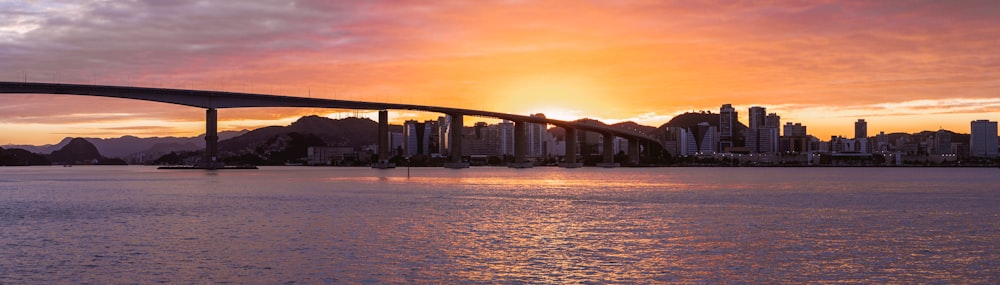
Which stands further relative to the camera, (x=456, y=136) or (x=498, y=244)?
(x=456, y=136)

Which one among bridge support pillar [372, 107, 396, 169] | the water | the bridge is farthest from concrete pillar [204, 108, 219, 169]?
the water

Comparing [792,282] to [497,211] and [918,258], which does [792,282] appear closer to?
[918,258]

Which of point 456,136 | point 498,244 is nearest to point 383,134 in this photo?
point 456,136

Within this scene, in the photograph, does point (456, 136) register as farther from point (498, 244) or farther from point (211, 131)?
point (498, 244)

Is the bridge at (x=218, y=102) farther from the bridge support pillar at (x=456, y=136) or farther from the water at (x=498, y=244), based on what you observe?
the water at (x=498, y=244)

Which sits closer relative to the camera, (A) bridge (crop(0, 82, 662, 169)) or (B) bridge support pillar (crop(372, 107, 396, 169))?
(A) bridge (crop(0, 82, 662, 169))

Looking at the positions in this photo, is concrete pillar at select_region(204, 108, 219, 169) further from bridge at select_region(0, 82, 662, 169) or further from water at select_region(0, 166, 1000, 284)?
water at select_region(0, 166, 1000, 284)

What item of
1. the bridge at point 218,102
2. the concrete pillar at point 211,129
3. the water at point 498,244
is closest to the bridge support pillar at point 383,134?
the bridge at point 218,102

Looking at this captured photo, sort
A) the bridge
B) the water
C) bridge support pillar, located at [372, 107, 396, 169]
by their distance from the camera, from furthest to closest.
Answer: bridge support pillar, located at [372, 107, 396, 169] < the bridge < the water

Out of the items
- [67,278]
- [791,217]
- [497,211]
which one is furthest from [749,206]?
[67,278]

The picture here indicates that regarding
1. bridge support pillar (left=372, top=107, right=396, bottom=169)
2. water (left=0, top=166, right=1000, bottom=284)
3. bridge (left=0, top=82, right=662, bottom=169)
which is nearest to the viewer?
water (left=0, top=166, right=1000, bottom=284)

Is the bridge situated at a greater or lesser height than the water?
greater

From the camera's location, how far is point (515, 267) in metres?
23.1

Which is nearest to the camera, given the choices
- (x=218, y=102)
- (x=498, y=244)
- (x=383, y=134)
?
(x=498, y=244)
